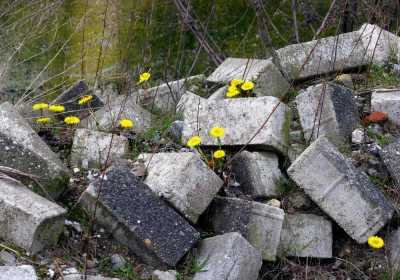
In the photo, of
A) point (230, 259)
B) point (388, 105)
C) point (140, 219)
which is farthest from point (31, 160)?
point (388, 105)

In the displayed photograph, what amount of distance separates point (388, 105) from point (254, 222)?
1.44 metres

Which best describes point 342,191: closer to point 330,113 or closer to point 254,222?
point 254,222

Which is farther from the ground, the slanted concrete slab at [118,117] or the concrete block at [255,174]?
the slanted concrete slab at [118,117]

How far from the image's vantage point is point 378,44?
4.50 m

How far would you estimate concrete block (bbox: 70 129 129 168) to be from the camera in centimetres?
346

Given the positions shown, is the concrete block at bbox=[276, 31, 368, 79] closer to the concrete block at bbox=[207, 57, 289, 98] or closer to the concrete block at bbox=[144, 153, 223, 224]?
the concrete block at bbox=[207, 57, 289, 98]

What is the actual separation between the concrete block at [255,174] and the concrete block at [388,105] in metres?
0.98

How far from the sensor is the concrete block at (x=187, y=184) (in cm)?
296

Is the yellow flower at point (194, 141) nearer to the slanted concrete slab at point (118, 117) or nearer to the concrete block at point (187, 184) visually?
the concrete block at point (187, 184)

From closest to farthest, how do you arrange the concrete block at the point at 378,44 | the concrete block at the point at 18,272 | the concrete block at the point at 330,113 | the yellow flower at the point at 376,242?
1. the concrete block at the point at 18,272
2. the yellow flower at the point at 376,242
3. the concrete block at the point at 330,113
4. the concrete block at the point at 378,44

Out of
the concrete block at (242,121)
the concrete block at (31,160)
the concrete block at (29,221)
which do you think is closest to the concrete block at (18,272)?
the concrete block at (29,221)

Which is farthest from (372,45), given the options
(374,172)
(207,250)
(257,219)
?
(207,250)

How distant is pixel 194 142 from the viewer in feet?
10.8

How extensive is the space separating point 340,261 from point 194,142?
1.09 meters
